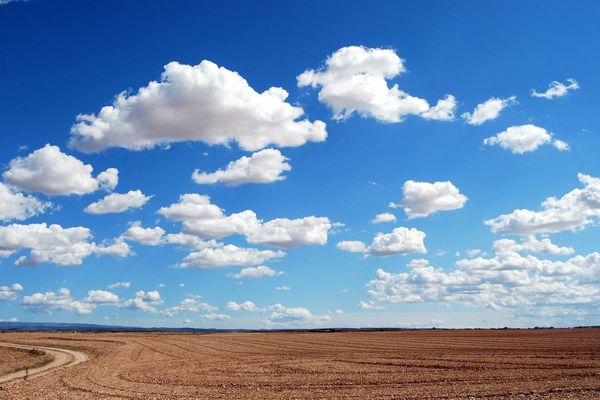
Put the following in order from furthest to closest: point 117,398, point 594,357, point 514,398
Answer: point 594,357
point 117,398
point 514,398

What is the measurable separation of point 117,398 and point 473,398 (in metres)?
15.6

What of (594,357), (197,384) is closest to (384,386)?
(197,384)

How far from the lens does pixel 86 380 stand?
35.7 metres

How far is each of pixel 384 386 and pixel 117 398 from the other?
12488mm

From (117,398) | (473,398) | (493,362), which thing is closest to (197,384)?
(117,398)

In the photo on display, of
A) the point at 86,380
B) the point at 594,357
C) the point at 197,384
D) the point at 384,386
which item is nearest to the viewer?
the point at 384,386

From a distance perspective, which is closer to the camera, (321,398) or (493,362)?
(321,398)

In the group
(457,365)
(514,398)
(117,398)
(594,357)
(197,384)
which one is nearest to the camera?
(514,398)

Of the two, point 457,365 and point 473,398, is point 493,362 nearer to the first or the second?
point 457,365

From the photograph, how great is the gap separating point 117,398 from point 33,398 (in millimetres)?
3849

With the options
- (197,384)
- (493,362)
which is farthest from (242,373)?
(493,362)

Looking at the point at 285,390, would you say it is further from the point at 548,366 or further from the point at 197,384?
the point at 548,366

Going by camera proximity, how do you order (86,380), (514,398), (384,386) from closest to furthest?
(514,398) < (384,386) < (86,380)

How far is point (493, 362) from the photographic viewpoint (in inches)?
1593
